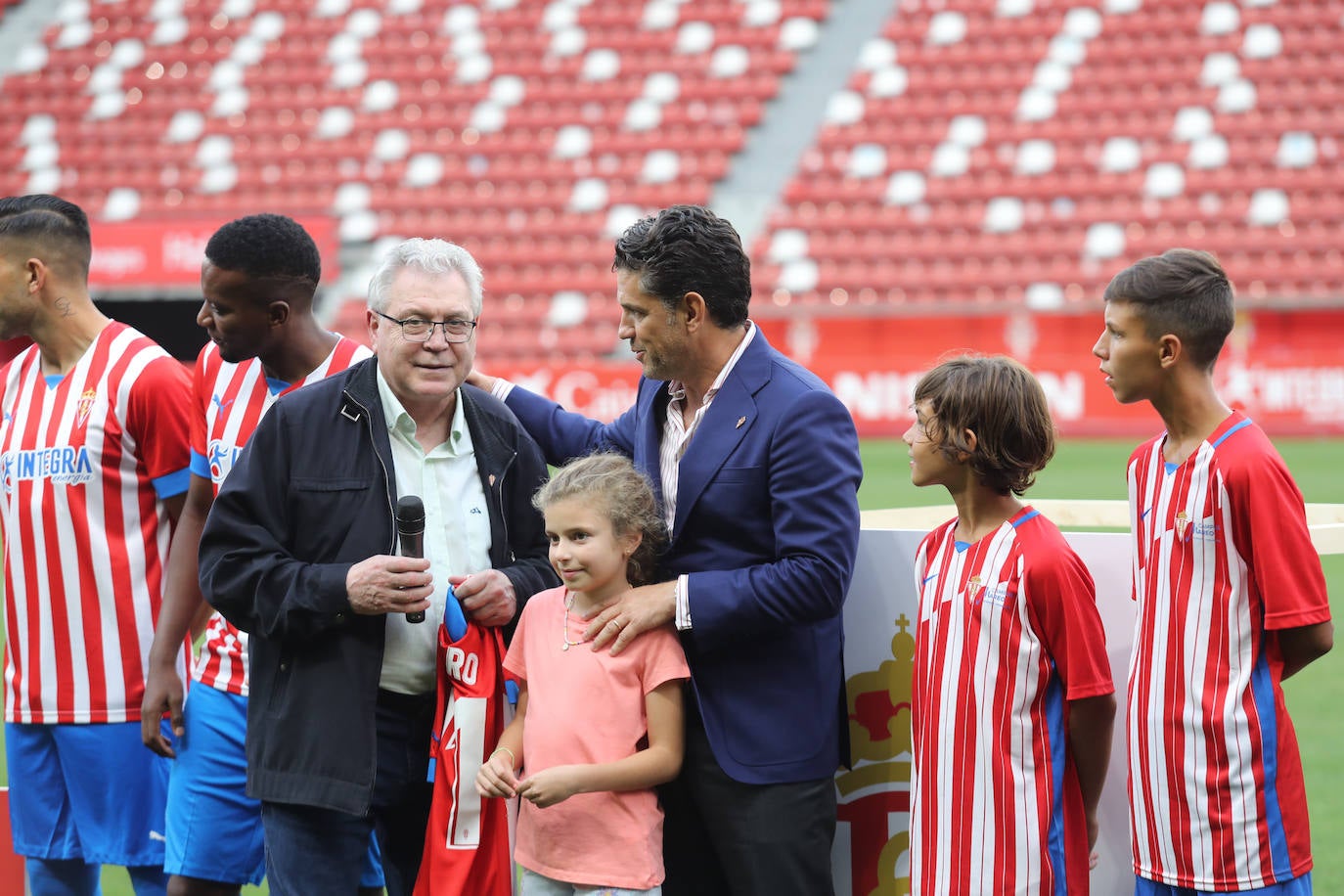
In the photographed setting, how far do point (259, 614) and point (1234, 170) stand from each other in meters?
18.0

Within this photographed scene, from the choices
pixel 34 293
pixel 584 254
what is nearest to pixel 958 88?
pixel 584 254

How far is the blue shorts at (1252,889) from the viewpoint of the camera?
8.23ft

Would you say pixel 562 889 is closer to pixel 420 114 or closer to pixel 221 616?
pixel 221 616

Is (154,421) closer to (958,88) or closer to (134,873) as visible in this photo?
(134,873)

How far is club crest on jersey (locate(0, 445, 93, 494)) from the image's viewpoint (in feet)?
11.0

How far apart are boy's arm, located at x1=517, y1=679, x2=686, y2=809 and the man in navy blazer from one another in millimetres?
65

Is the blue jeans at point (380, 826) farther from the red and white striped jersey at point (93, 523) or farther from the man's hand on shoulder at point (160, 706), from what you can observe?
the red and white striped jersey at point (93, 523)

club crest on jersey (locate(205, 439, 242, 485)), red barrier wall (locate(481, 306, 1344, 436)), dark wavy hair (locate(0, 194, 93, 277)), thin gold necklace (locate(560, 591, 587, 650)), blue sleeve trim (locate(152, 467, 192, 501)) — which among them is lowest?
thin gold necklace (locate(560, 591, 587, 650))

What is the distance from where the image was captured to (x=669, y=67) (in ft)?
68.9

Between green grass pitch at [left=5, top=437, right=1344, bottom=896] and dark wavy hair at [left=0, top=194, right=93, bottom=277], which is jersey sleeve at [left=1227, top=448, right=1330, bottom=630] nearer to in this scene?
green grass pitch at [left=5, top=437, right=1344, bottom=896]

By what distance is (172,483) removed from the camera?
3.40 meters

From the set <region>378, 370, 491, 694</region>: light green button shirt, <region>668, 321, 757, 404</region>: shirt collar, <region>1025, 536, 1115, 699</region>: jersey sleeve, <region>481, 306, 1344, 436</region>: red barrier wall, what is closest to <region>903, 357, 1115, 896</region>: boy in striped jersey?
<region>1025, 536, 1115, 699</region>: jersey sleeve

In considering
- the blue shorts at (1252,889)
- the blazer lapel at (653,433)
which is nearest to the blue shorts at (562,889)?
the blazer lapel at (653,433)

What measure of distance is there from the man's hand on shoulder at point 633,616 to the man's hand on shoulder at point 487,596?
7.4 inches
